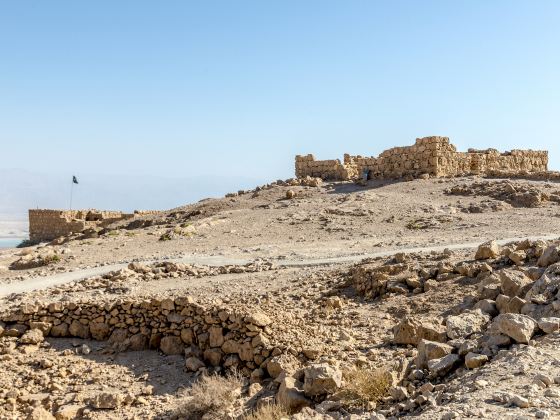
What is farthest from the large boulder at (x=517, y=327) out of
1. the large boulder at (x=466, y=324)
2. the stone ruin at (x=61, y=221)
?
the stone ruin at (x=61, y=221)

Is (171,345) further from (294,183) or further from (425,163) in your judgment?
(425,163)

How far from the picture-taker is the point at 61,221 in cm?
3234

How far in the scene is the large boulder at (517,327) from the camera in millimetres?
5143

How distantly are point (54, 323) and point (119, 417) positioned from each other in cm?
326

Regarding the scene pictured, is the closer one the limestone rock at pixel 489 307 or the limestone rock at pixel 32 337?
the limestone rock at pixel 489 307

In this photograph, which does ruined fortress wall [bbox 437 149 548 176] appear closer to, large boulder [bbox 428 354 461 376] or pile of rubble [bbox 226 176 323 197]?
pile of rubble [bbox 226 176 323 197]

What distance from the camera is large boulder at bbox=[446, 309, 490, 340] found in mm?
6105

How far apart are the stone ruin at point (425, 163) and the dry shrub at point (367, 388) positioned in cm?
2115

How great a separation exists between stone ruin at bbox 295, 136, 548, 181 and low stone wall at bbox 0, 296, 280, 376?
18.8 m

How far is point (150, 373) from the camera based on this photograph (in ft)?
27.0

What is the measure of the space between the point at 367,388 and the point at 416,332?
165 centimetres

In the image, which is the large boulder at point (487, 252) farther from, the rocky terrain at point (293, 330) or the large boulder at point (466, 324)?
the large boulder at point (466, 324)

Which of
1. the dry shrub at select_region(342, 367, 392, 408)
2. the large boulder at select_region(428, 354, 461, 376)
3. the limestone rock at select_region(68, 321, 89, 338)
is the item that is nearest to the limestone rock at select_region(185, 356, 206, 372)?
the limestone rock at select_region(68, 321, 89, 338)

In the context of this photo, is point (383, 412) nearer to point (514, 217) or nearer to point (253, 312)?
point (253, 312)
